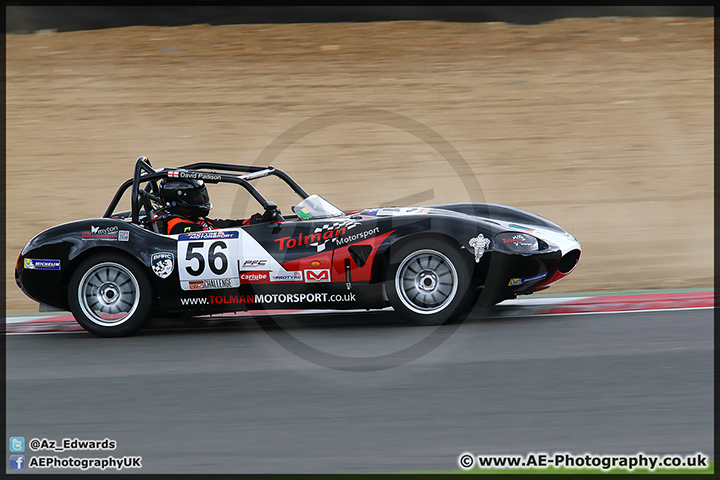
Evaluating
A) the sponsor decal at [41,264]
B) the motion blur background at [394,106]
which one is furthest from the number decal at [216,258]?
the motion blur background at [394,106]

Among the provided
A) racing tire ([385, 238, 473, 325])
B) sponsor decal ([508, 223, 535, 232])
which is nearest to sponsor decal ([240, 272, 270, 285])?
racing tire ([385, 238, 473, 325])

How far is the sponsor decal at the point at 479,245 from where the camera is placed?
19.1ft

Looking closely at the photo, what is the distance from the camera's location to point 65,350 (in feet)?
19.2

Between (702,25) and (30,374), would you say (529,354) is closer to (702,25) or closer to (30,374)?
(30,374)

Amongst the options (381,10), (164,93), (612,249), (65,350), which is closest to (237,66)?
(164,93)

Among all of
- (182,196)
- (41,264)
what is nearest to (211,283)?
(182,196)

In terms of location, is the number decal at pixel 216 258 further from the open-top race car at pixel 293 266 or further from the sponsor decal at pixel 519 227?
the sponsor decal at pixel 519 227

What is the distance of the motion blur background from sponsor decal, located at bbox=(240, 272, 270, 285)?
4.30m

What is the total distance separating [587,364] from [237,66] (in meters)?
10.8

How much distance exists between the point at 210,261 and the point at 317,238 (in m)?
0.84

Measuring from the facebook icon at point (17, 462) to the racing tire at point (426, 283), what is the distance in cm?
287

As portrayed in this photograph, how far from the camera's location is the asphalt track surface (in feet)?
12.5

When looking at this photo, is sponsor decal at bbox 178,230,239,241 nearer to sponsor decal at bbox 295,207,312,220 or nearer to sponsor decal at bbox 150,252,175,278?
sponsor decal at bbox 150,252,175,278

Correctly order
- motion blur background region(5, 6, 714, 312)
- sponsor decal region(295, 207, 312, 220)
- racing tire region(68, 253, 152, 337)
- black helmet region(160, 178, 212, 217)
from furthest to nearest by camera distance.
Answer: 1. motion blur background region(5, 6, 714, 312)
2. black helmet region(160, 178, 212, 217)
3. sponsor decal region(295, 207, 312, 220)
4. racing tire region(68, 253, 152, 337)
